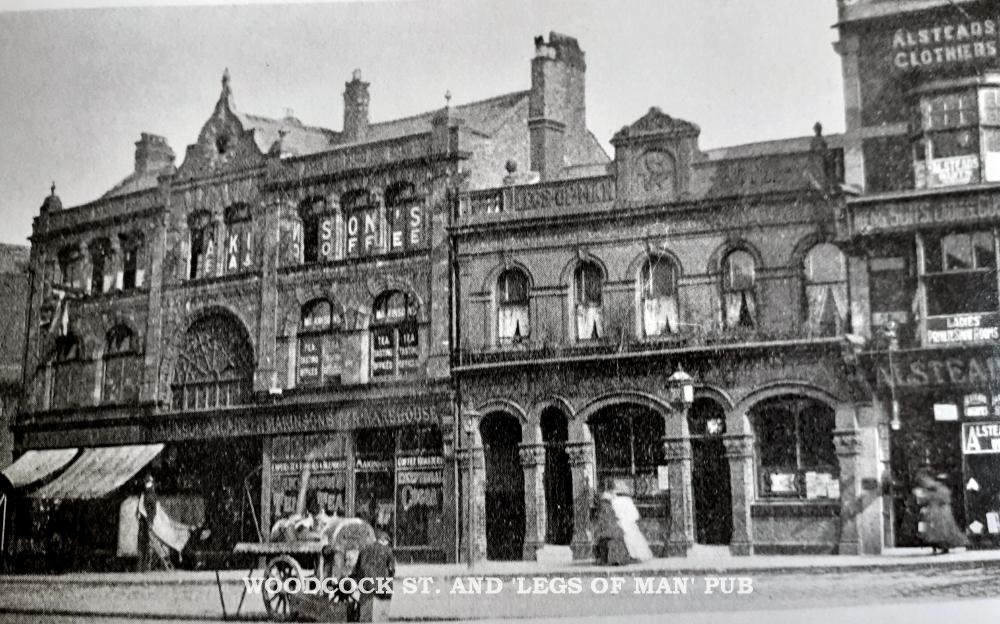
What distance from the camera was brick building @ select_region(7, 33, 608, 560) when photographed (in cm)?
1295

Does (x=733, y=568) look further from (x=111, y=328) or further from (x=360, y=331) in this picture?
(x=111, y=328)

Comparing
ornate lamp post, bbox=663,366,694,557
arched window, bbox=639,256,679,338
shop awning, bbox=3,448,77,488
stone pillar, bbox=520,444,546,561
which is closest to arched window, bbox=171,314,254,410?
shop awning, bbox=3,448,77,488

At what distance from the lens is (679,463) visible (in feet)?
36.5

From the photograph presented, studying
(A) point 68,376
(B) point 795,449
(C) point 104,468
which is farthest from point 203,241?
(B) point 795,449

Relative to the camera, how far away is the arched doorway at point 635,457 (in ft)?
35.4

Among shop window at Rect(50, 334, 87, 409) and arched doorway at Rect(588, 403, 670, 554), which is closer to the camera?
arched doorway at Rect(588, 403, 670, 554)

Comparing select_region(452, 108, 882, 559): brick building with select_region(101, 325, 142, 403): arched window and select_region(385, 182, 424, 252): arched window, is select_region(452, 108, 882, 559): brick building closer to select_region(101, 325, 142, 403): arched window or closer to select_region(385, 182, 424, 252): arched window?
select_region(385, 182, 424, 252): arched window

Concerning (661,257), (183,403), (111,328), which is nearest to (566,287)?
(661,257)

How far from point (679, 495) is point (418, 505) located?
10.5ft

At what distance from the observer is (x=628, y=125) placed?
10.9 m

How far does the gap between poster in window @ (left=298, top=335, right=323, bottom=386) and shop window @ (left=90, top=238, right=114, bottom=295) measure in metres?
2.73

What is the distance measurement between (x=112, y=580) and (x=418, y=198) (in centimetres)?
549

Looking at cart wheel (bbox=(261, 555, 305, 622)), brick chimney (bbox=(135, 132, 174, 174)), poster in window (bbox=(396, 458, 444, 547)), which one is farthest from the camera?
poster in window (bbox=(396, 458, 444, 547))

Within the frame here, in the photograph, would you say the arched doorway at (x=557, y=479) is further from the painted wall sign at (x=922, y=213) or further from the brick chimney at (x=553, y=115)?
the painted wall sign at (x=922, y=213)
